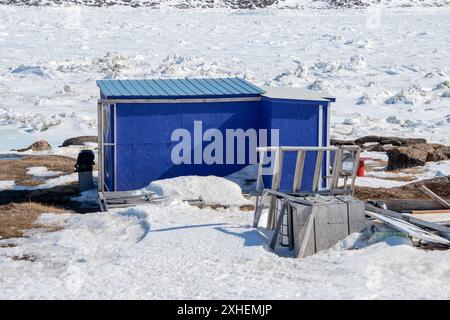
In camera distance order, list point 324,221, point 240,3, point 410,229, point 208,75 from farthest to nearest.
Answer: point 240,3
point 208,75
point 410,229
point 324,221

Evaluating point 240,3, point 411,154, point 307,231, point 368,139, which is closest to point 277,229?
point 307,231

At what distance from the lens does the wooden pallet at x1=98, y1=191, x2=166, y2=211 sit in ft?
45.8

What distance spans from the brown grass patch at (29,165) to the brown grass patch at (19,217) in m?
3.16

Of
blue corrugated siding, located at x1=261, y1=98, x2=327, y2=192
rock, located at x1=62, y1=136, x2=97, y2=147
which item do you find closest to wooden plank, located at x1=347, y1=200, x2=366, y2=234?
blue corrugated siding, located at x1=261, y1=98, x2=327, y2=192

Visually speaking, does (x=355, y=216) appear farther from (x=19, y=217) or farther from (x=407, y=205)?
(x=19, y=217)

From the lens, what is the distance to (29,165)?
19.8m

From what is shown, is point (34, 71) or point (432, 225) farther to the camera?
point (34, 71)

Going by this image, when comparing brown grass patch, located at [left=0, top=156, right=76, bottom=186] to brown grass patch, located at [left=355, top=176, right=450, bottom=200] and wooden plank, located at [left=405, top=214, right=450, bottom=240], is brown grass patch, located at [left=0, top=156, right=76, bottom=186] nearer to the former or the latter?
brown grass patch, located at [left=355, top=176, right=450, bottom=200]

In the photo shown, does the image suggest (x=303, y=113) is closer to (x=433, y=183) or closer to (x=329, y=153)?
(x=329, y=153)

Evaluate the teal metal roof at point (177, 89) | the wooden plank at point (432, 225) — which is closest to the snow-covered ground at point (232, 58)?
the teal metal roof at point (177, 89)

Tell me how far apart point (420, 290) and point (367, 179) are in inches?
364

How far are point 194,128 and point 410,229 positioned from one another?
621cm

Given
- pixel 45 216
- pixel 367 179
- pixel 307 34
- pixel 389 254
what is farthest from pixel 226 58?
pixel 389 254

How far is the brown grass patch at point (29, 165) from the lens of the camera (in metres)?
17.8
